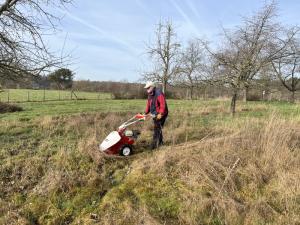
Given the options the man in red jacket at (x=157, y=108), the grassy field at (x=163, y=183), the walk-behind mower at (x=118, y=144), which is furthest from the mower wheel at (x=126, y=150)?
the man in red jacket at (x=157, y=108)

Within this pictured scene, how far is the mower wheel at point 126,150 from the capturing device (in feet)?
22.7

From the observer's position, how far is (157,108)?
24.7ft

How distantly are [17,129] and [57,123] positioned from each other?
1413 mm

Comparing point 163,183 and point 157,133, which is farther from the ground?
point 157,133

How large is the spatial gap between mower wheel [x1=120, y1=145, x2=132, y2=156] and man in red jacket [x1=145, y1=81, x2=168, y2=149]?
74cm

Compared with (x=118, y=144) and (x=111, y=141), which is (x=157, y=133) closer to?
(x=118, y=144)

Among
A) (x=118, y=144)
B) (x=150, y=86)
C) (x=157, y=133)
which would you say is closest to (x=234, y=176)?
(x=157, y=133)

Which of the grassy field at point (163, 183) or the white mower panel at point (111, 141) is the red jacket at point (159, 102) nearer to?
the grassy field at point (163, 183)

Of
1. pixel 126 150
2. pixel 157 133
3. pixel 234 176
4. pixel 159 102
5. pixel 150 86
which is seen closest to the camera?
pixel 234 176

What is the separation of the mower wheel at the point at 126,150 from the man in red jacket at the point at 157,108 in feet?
2.42

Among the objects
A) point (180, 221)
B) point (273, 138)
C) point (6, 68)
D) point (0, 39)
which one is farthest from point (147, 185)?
point (0, 39)

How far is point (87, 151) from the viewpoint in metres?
6.98

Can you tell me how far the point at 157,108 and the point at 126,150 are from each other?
4.50 ft

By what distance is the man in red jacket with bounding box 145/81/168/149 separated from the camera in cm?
731
